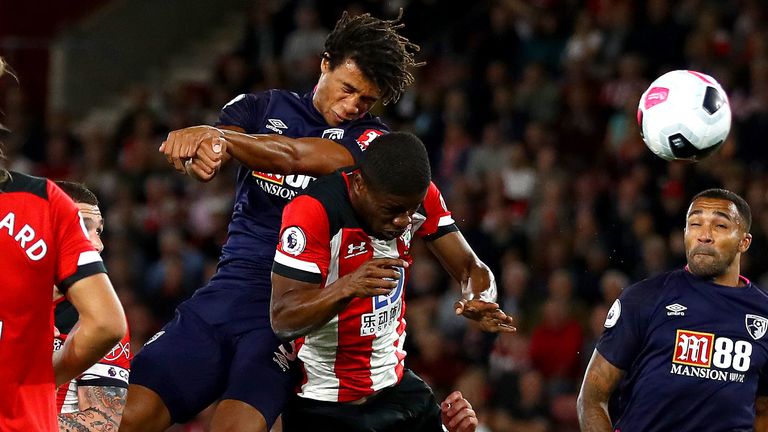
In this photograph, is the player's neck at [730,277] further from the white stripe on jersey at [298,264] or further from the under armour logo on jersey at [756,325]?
the white stripe on jersey at [298,264]

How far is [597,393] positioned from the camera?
563 centimetres

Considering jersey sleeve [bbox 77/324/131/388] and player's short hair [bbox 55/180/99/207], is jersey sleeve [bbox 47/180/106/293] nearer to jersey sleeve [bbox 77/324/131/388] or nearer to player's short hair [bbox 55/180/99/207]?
jersey sleeve [bbox 77/324/131/388]

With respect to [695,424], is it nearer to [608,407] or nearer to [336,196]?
[608,407]

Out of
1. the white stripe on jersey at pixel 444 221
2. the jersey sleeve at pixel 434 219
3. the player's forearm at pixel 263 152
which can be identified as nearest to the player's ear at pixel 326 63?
the player's forearm at pixel 263 152

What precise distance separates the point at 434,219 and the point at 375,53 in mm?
768

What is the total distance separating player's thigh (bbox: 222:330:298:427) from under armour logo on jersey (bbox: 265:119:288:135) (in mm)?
857

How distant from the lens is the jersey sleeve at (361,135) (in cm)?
523

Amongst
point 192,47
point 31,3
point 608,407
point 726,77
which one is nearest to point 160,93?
point 192,47

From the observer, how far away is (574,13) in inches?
516

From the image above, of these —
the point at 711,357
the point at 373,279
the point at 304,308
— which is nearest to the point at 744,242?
the point at 711,357

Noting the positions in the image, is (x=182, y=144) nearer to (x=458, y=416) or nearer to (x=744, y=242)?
(x=458, y=416)

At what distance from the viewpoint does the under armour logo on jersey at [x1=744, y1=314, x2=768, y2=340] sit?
5574 mm

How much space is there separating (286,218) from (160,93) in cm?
1197

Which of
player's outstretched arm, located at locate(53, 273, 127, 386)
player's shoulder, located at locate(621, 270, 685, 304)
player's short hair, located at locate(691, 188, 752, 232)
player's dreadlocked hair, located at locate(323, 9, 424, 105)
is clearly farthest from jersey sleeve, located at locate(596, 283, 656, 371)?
player's outstretched arm, located at locate(53, 273, 127, 386)
